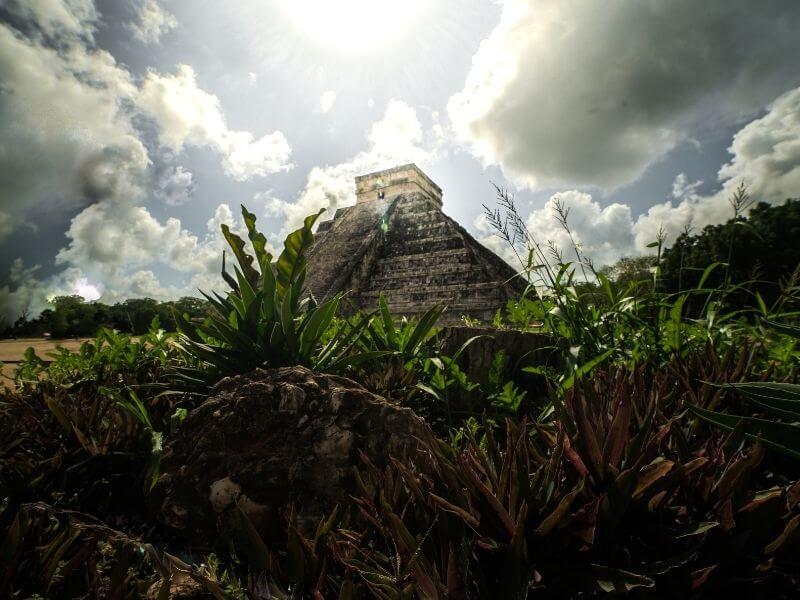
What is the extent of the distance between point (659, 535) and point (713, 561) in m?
0.09

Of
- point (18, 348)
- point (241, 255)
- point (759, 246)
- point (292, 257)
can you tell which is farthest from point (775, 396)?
point (759, 246)

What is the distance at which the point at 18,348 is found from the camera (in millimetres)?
4156

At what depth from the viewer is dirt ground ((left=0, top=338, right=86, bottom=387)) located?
11.1ft

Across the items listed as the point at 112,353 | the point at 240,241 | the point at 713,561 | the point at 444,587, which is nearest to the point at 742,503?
the point at 713,561

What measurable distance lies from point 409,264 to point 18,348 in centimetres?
716

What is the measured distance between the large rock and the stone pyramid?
4.25 meters

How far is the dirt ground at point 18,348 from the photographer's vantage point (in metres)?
3.38

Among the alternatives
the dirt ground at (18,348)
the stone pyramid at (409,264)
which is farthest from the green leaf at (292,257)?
the stone pyramid at (409,264)

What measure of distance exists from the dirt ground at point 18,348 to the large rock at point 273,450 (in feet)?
8.30

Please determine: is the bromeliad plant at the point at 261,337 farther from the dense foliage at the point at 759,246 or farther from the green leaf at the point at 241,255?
the dense foliage at the point at 759,246

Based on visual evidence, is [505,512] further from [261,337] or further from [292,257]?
[292,257]

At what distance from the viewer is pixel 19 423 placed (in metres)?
1.82

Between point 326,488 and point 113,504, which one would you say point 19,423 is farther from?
point 326,488

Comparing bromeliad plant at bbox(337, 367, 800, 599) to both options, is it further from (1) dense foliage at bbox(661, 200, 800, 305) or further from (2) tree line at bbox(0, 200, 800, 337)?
(1) dense foliage at bbox(661, 200, 800, 305)
